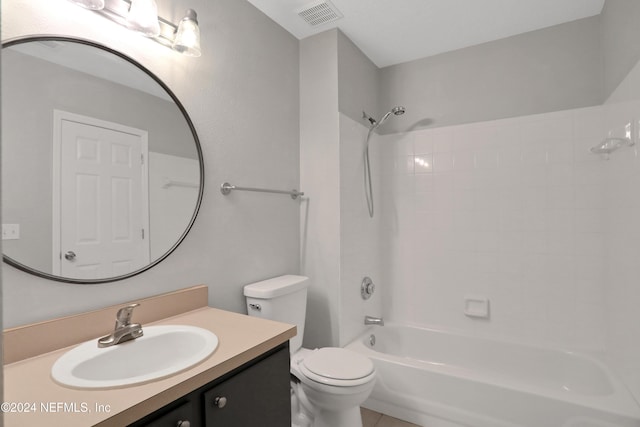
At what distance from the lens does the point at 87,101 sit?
1.24 meters

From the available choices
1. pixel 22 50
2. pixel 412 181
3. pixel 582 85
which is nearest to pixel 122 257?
pixel 22 50

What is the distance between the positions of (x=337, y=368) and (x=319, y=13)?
6.48ft

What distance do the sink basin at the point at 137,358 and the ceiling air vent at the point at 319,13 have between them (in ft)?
5.95

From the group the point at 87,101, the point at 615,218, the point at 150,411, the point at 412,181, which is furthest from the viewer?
the point at 412,181

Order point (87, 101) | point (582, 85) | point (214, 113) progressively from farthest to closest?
point (582, 85), point (214, 113), point (87, 101)

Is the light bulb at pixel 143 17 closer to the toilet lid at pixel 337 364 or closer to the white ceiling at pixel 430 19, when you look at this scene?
the white ceiling at pixel 430 19

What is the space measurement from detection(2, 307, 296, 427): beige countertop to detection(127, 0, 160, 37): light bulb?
1150 mm

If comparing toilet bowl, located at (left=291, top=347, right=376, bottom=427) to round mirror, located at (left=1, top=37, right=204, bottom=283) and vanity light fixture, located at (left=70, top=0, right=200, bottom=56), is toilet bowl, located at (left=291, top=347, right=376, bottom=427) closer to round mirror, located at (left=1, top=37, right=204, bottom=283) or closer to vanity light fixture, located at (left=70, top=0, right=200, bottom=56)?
round mirror, located at (left=1, top=37, right=204, bottom=283)

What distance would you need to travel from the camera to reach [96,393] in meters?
0.87

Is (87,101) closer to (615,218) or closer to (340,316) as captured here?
(340,316)

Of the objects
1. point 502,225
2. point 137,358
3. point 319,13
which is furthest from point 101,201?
point 502,225

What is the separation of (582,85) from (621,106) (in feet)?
1.61

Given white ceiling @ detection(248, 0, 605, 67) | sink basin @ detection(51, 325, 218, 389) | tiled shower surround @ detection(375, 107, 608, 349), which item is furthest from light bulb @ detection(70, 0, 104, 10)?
tiled shower surround @ detection(375, 107, 608, 349)

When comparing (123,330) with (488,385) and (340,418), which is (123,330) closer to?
(340,418)
